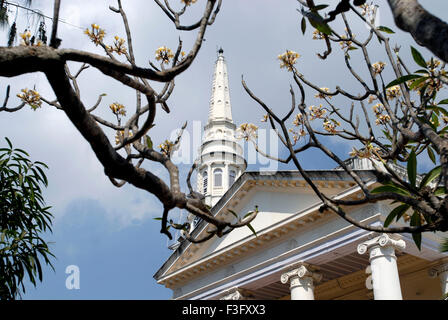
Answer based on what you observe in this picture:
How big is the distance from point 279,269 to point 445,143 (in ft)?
54.8

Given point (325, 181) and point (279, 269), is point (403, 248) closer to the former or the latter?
point (325, 181)

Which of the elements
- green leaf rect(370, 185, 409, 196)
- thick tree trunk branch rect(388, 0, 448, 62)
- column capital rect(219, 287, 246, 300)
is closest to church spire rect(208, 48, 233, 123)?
column capital rect(219, 287, 246, 300)

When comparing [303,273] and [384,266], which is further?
[303,273]

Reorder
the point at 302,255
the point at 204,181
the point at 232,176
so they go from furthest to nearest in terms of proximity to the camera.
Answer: the point at 204,181
the point at 232,176
the point at 302,255

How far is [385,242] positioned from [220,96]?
31.8 meters

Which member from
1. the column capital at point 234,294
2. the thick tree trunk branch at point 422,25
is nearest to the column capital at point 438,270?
the column capital at point 234,294

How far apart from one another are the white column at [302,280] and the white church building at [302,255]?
36mm

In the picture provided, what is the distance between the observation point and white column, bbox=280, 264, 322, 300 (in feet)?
63.6

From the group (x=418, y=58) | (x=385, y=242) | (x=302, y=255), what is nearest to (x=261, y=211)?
(x=302, y=255)

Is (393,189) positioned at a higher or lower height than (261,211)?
lower

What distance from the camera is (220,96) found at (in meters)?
47.5

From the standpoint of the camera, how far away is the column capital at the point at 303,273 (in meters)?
19.5

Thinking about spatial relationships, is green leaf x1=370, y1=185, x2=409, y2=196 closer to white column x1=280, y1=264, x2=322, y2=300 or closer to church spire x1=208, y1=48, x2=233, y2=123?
white column x1=280, y1=264, x2=322, y2=300

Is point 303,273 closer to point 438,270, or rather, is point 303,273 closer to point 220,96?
point 438,270
